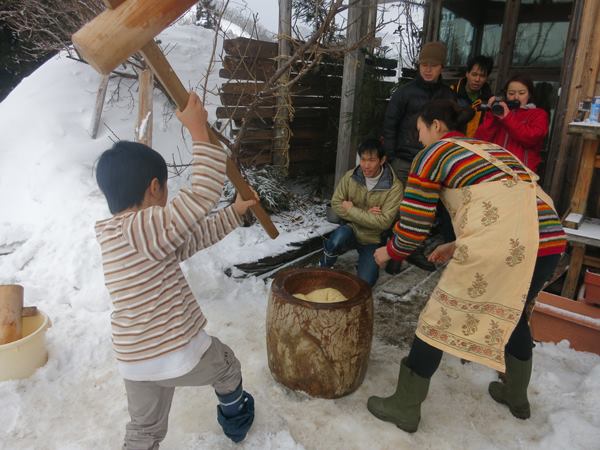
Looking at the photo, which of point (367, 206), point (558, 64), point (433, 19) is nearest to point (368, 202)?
point (367, 206)

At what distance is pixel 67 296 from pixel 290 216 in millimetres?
2492

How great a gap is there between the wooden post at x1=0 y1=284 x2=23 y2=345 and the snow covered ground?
0.26m

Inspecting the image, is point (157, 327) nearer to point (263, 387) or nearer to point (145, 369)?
point (145, 369)

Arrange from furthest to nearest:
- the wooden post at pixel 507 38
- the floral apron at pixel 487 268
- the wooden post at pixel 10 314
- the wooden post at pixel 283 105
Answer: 1. the wooden post at pixel 507 38
2. the wooden post at pixel 283 105
3. the wooden post at pixel 10 314
4. the floral apron at pixel 487 268

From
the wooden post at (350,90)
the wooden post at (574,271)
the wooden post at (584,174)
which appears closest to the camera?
the wooden post at (584,174)

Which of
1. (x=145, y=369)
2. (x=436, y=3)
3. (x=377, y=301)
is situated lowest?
(x=377, y=301)

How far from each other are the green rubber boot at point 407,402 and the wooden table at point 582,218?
1.82m

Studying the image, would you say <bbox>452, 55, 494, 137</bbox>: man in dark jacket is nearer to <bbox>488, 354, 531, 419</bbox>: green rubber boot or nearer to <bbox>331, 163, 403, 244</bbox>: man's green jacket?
<bbox>331, 163, 403, 244</bbox>: man's green jacket

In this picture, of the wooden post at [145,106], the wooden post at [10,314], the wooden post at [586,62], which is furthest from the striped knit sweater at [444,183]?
the wooden post at [145,106]

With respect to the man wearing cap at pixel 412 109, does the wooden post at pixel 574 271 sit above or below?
below

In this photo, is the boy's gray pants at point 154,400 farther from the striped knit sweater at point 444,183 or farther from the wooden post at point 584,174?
the wooden post at point 584,174

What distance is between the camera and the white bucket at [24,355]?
8.11ft

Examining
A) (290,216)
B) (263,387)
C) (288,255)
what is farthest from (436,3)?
(263,387)

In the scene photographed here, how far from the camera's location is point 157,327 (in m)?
1.73
